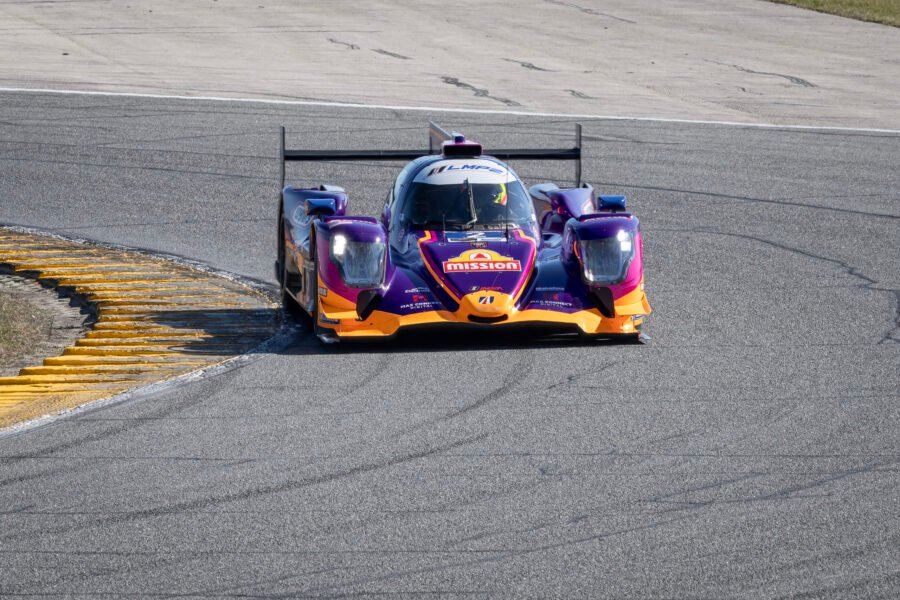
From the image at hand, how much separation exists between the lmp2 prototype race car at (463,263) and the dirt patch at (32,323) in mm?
1937

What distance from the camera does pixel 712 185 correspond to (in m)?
18.8

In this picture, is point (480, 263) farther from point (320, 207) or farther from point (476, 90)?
point (476, 90)

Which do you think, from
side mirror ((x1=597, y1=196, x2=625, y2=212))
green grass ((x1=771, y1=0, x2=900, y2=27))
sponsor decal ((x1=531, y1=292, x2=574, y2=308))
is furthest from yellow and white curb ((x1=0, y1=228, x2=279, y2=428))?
green grass ((x1=771, y1=0, x2=900, y2=27))

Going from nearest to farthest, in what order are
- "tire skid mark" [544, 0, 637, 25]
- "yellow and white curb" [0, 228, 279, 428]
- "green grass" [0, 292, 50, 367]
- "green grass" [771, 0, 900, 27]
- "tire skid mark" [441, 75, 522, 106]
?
1. "yellow and white curb" [0, 228, 279, 428]
2. "green grass" [0, 292, 50, 367]
3. "tire skid mark" [441, 75, 522, 106]
4. "tire skid mark" [544, 0, 637, 25]
5. "green grass" [771, 0, 900, 27]

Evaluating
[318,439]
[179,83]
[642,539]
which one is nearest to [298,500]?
[318,439]

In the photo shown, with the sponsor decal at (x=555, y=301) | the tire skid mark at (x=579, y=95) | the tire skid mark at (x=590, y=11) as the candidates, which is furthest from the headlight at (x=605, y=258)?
the tire skid mark at (x=590, y=11)

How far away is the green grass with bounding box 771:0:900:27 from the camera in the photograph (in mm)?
36719

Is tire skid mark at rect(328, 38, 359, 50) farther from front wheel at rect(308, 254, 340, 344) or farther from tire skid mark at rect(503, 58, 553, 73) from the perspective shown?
front wheel at rect(308, 254, 340, 344)

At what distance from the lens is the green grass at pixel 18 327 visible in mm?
11492

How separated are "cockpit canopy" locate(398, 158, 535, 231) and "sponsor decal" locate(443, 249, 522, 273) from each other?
0.65 m

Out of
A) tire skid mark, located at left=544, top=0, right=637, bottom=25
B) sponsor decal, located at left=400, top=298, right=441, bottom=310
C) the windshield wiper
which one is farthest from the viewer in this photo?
tire skid mark, located at left=544, top=0, right=637, bottom=25

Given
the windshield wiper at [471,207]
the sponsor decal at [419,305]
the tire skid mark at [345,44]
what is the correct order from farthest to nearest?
the tire skid mark at [345,44] → the windshield wiper at [471,207] → the sponsor decal at [419,305]

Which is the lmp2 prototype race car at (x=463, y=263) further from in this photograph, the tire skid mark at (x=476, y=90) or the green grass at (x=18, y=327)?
the tire skid mark at (x=476, y=90)

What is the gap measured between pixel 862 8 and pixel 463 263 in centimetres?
3076
